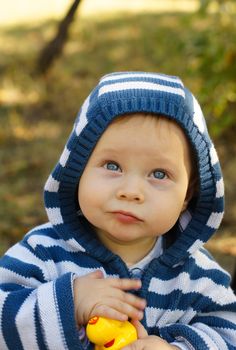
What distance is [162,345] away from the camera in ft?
6.29

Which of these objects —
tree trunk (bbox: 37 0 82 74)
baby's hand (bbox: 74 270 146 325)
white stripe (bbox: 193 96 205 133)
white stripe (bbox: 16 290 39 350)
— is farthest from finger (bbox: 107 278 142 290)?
tree trunk (bbox: 37 0 82 74)

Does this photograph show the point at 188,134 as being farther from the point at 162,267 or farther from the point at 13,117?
the point at 13,117

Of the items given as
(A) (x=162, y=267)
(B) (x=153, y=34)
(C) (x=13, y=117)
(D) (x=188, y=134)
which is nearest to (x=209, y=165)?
(D) (x=188, y=134)

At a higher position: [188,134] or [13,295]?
[188,134]

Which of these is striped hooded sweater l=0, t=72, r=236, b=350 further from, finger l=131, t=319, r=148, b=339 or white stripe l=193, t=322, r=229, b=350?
finger l=131, t=319, r=148, b=339

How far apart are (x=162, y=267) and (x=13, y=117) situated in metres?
3.02

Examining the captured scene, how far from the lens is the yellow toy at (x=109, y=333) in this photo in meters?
1.78

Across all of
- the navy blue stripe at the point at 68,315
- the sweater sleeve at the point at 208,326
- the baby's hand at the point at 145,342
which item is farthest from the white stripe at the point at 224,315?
the navy blue stripe at the point at 68,315

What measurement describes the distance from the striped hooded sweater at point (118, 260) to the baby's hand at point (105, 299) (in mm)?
34

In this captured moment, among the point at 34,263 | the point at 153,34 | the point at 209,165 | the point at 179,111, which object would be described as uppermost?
the point at 153,34

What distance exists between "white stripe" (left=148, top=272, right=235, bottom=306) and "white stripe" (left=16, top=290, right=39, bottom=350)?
37 centimetres

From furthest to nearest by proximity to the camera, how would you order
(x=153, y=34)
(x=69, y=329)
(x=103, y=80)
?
(x=153, y=34) < (x=103, y=80) < (x=69, y=329)

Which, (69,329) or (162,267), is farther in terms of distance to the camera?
(162,267)

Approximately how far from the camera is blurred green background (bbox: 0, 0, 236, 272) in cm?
355
